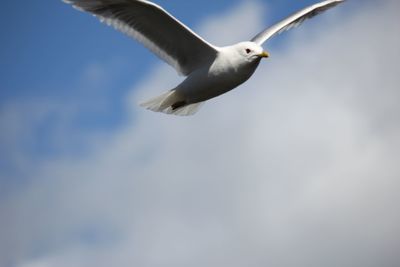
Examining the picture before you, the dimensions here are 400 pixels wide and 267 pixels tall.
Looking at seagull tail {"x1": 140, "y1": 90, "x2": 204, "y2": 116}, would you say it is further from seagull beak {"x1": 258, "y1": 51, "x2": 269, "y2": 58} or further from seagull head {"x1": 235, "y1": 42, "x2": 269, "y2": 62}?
seagull beak {"x1": 258, "y1": 51, "x2": 269, "y2": 58}

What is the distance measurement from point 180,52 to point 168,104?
0.87 meters

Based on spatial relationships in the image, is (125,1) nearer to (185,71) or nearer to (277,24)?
(185,71)

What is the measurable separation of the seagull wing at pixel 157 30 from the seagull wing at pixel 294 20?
1.66m

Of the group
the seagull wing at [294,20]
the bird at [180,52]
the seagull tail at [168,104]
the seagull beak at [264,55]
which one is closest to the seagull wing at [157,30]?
the bird at [180,52]

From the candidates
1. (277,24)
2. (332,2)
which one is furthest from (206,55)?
(332,2)

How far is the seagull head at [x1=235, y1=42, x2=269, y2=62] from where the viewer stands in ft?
41.4

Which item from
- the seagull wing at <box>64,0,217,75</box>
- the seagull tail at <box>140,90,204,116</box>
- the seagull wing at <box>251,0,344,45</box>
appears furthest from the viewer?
the seagull wing at <box>251,0,344,45</box>

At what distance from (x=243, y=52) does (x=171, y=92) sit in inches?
57.6

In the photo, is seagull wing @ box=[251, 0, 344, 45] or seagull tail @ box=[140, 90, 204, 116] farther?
seagull wing @ box=[251, 0, 344, 45]

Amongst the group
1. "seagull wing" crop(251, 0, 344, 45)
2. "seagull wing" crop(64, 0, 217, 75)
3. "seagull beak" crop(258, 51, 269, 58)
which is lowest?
"seagull wing" crop(251, 0, 344, 45)

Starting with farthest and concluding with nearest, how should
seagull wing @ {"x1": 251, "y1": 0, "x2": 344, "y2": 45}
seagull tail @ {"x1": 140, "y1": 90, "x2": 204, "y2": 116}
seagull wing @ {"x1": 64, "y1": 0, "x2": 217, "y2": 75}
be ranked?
seagull wing @ {"x1": 251, "y1": 0, "x2": 344, "y2": 45} → seagull tail @ {"x1": 140, "y1": 90, "x2": 204, "y2": 116} → seagull wing @ {"x1": 64, "y1": 0, "x2": 217, "y2": 75}

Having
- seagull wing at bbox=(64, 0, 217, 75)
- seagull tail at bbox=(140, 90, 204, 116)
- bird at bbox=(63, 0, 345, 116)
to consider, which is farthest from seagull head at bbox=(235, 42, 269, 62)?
seagull tail at bbox=(140, 90, 204, 116)

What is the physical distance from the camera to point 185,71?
1369 cm

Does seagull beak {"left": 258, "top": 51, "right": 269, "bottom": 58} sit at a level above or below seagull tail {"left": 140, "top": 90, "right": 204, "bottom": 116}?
above
